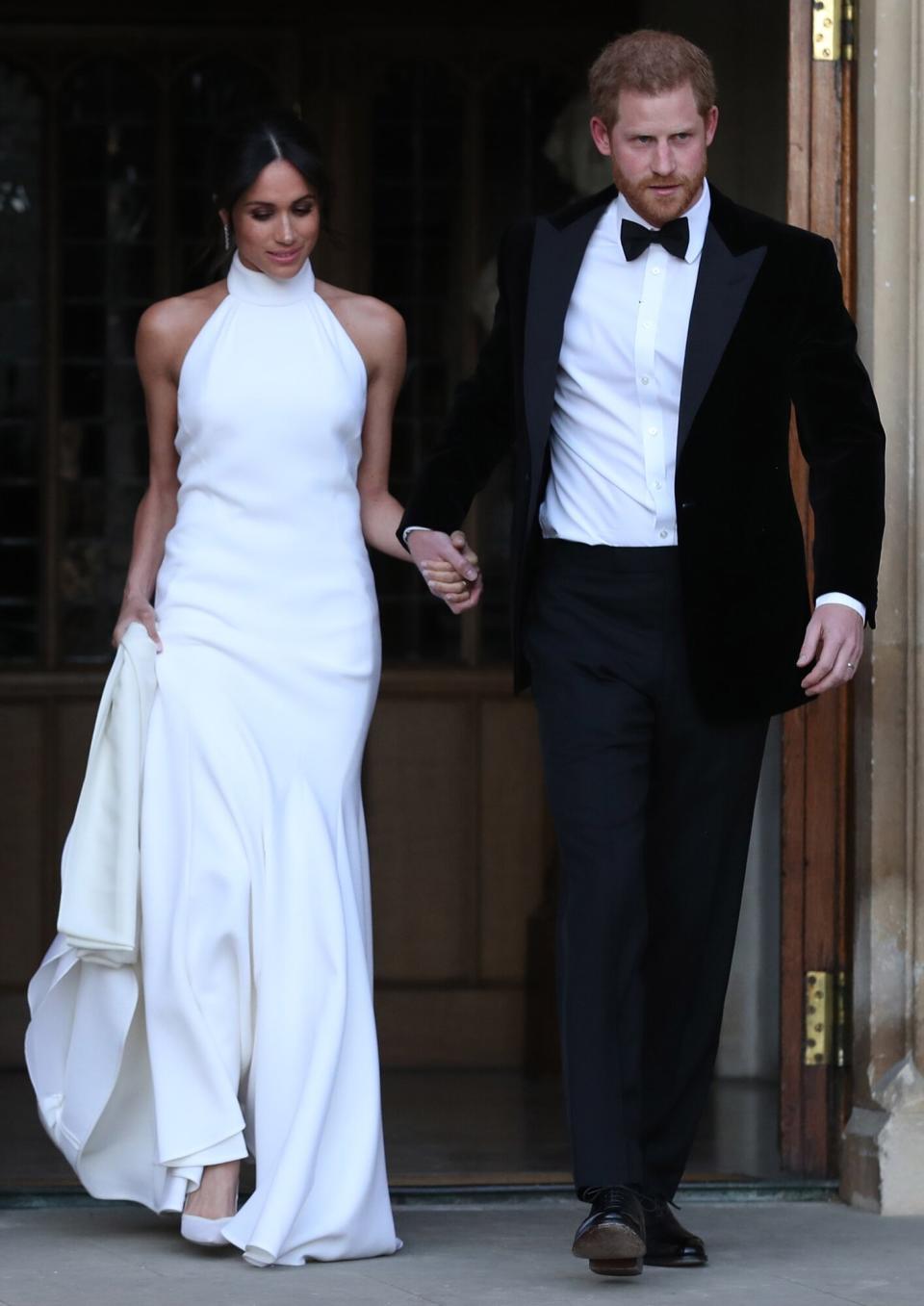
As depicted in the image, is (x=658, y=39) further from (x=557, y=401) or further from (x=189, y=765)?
(x=189, y=765)

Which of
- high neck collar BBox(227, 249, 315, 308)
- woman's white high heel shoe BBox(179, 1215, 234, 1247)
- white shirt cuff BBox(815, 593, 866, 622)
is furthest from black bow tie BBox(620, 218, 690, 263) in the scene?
woman's white high heel shoe BBox(179, 1215, 234, 1247)

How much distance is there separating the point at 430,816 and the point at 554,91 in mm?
2230

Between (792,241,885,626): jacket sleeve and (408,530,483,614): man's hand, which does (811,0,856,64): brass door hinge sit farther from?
(408,530,483,614): man's hand

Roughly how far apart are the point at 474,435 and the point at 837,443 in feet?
2.10

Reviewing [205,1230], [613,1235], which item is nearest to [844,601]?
[613,1235]

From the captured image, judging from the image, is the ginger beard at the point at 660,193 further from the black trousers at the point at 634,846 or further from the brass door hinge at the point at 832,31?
the brass door hinge at the point at 832,31

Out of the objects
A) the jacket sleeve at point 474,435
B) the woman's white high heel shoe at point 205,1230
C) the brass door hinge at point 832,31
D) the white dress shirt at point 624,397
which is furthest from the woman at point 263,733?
the brass door hinge at point 832,31

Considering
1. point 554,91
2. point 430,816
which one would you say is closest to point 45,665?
point 430,816

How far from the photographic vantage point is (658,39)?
4.34 m

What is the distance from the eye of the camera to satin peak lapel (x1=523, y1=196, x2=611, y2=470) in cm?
441

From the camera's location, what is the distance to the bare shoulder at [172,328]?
4934 millimetres

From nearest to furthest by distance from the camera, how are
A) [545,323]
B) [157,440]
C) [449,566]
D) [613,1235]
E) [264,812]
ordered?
[613,1235], [449,566], [545,323], [264,812], [157,440]

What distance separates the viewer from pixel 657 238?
4.41 metres

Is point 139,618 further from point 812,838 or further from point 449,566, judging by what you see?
point 812,838
